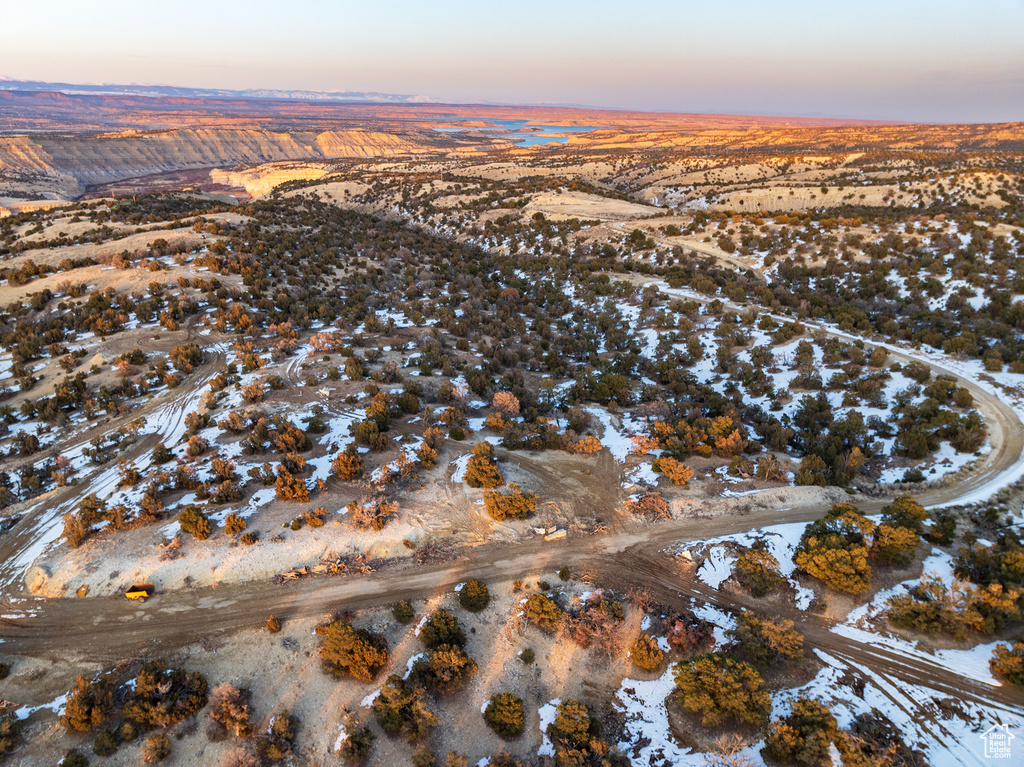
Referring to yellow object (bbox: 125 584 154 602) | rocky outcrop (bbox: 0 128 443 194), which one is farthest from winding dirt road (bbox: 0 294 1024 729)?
rocky outcrop (bbox: 0 128 443 194)

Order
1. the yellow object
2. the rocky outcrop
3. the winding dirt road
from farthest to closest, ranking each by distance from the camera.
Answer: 1. the rocky outcrop
2. the yellow object
3. the winding dirt road

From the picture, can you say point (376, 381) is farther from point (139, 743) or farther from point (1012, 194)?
point (1012, 194)

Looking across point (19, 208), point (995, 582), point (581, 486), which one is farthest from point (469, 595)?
point (19, 208)

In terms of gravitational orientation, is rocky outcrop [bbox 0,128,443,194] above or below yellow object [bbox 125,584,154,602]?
above

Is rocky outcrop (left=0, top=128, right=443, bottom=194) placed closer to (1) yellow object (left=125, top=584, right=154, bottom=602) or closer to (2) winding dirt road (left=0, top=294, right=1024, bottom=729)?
(2) winding dirt road (left=0, top=294, right=1024, bottom=729)

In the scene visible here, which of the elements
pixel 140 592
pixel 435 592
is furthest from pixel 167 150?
pixel 435 592

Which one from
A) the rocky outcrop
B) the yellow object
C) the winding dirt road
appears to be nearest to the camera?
the winding dirt road

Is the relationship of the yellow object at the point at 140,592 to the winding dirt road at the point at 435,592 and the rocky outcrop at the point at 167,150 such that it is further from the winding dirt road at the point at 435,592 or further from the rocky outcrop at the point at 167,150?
the rocky outcrop at the point at 167,150

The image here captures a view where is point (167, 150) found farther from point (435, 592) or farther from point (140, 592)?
point (435, 592)

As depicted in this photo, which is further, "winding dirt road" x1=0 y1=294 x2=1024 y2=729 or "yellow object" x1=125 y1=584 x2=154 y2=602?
"yellow object" x1=125 y1=584 x2=154 y2=602

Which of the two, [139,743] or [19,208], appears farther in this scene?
[19,208]

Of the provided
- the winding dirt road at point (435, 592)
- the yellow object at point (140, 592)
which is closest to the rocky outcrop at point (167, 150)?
the winding dirt road at point (435, 592)
